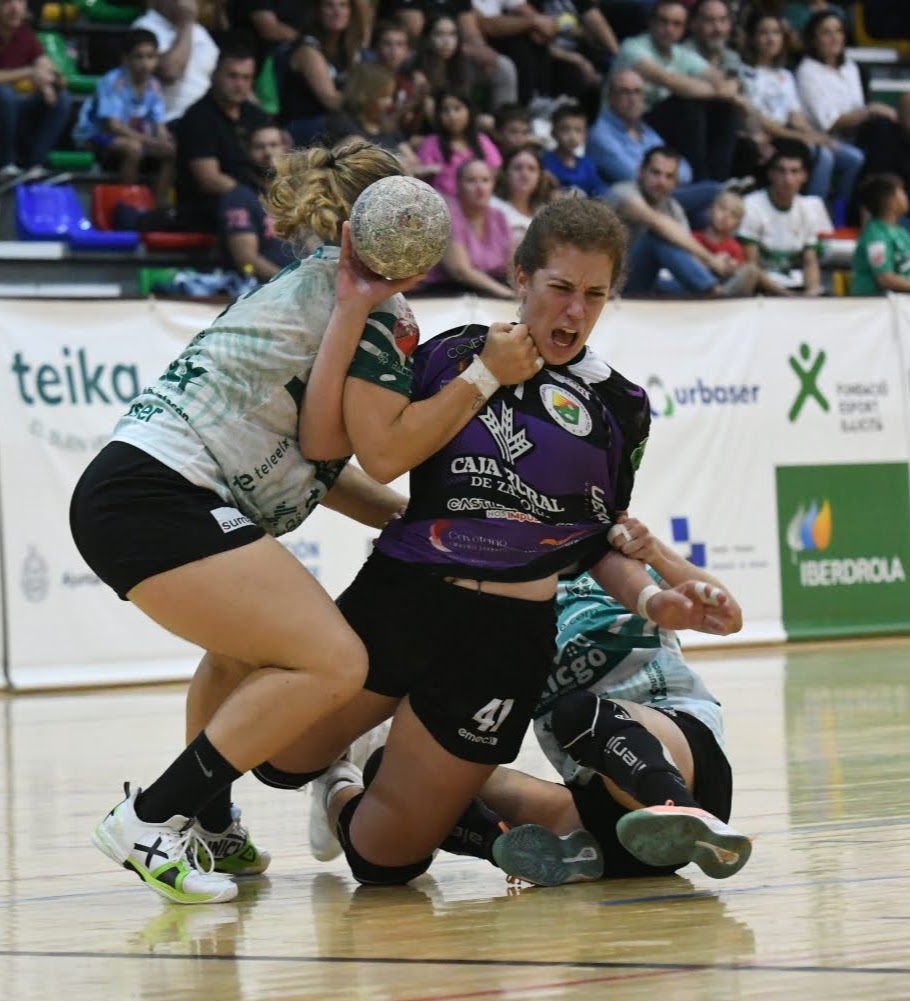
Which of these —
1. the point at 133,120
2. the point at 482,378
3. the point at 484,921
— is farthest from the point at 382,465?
the point at 133,120

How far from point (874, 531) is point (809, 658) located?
4.76ft

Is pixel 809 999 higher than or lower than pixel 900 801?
higher

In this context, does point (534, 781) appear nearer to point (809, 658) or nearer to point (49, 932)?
point (49, 932)

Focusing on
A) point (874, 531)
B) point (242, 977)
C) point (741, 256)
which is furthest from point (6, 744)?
point (741, 256)

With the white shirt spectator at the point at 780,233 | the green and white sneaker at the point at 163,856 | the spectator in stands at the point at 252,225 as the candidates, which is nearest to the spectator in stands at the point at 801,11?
the white shirt spectator at the point at 780,233

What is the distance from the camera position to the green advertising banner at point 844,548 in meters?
10.3

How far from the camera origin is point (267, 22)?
1181 cm

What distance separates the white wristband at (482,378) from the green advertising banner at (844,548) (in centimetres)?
684

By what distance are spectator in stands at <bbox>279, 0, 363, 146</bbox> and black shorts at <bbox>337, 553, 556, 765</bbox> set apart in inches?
292

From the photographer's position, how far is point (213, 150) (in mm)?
10711

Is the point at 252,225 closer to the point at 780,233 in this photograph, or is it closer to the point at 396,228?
the point at 780,233

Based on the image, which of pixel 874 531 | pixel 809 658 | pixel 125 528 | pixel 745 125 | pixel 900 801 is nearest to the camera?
pixel 125 528

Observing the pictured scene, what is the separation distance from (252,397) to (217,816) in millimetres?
884

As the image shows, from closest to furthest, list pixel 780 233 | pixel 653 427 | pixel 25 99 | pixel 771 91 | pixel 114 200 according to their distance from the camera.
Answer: pixel 653 427 < pixel 25 99 < pixel 114 200 < pixel 780 233 < pixel 771 91
